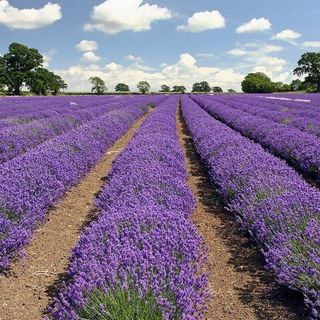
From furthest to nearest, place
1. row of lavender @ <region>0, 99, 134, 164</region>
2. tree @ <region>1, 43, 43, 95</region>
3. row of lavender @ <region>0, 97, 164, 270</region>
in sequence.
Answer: tree @ <region>1, 43, 43, 95</region>
row of lavender @ <region>0, 99, 134, 164</region>
row of lavender @ <region>0, 97, 164, 270</region>

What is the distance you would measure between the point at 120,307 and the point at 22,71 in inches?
2817

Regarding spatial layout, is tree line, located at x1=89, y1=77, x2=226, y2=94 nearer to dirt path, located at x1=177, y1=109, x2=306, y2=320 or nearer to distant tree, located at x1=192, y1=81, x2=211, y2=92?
distant tree, located at x1=192, y1=81, x2=211, y2=92

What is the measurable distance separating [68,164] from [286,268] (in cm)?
465

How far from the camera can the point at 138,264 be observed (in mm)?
2965

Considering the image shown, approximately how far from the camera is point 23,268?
13.8 ft

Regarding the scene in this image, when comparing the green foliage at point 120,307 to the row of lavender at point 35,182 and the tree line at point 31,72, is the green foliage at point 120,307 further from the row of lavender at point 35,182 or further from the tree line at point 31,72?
the tree line at point 31,72

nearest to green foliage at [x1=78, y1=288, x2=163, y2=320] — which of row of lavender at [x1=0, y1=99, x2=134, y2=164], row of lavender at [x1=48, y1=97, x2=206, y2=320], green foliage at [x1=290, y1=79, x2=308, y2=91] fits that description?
row of lavender at [x1=48, y1=97, x2=206, y2=320]

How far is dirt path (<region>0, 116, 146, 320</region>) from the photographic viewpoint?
11.4 feet

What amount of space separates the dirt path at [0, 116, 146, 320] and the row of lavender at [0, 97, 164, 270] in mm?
164

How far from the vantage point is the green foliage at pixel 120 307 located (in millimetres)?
2480

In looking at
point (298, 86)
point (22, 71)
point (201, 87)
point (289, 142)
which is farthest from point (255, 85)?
point (289, 142)

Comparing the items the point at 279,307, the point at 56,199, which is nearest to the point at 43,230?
the point at 56,199

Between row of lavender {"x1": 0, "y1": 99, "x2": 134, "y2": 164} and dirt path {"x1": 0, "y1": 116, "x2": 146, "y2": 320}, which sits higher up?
row of lavender {"x1": 0, "y1": 99, "x2": 134, "y2": 164}

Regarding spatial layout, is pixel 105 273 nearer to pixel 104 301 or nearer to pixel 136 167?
pixel 104 301
